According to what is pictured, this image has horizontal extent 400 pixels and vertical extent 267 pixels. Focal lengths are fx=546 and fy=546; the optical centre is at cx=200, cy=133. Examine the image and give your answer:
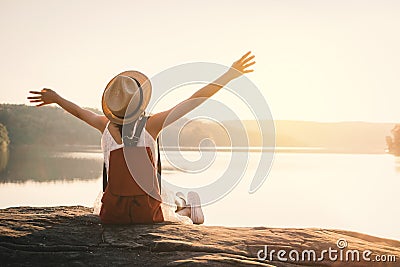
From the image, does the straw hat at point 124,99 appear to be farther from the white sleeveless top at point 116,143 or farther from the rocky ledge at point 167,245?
the rocky ledge at point 167,245

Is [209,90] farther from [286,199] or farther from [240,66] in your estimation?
[286,199]

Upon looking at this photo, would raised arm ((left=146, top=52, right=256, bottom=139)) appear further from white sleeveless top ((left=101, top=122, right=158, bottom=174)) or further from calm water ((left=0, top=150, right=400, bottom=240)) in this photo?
calm water ((left=0, top=150, right=400, bottom=240))

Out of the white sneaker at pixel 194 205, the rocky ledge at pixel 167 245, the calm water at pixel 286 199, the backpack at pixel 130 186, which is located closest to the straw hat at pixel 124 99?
the backpack at pixel 130 186

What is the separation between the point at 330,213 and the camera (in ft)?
34.1

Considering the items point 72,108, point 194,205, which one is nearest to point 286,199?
point 194,205

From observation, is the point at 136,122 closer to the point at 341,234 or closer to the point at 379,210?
the point at 341,234

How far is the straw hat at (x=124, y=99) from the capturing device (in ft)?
14.3

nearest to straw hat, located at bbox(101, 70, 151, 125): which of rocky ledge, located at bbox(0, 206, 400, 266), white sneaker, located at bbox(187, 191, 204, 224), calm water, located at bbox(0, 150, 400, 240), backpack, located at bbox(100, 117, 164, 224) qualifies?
backpack, located at bbox(100, 117, 164, 224)

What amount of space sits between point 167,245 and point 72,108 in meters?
1.93

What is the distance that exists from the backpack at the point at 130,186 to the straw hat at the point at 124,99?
0.38ft

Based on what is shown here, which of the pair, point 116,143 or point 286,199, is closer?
point 116,143

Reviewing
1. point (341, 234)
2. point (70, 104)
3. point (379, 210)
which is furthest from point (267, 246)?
point (379, 210)

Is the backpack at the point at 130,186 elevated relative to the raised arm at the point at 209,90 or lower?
lower

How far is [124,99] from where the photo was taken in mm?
4332
